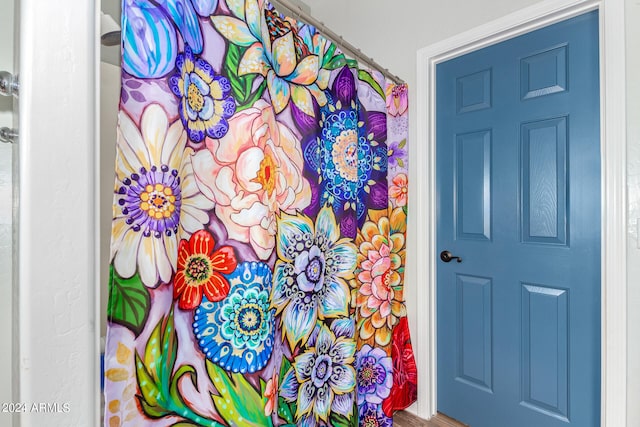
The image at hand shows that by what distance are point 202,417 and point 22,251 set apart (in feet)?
2.15

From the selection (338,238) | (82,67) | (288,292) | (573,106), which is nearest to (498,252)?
(573,106)

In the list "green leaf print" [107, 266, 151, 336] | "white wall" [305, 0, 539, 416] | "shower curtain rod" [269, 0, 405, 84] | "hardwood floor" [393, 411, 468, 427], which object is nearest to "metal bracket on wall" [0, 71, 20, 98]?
"green leaf print" [107, 266, 151, 336]

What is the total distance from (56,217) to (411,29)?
1.87 m

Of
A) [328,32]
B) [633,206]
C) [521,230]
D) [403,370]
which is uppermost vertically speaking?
[328,32]

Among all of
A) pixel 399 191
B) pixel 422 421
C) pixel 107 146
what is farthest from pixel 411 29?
pixel 422 421

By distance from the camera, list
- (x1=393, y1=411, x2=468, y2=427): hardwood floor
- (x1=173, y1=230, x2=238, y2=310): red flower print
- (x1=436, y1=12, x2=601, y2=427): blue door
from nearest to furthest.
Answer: (x1=173, y1=230, x2=238, y2=310): red flower print → (x1=436, y1=12, x2=601, y2=427): blue door → (x1=393, y1=411, x2=468, y2=427): hardwood floor

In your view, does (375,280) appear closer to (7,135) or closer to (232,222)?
(232,222)

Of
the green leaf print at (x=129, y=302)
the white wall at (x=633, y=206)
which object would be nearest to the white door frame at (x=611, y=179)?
the white wall at (x=633, y=206)

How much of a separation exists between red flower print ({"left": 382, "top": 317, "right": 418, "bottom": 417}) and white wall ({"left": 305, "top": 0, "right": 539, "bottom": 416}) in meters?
0.05

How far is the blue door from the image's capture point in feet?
4.12

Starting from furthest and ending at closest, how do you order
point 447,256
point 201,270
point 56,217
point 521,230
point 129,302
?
point 447,256
point 521,230
point 201,270
point 129,302
point 56,217

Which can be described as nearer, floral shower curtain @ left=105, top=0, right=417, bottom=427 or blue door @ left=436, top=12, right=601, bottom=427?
floral shower curtain @ left=105, top=0, right=417, bottom=427

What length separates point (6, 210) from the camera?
501 mm

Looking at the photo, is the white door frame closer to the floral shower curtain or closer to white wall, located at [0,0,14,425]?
the floral shower curtain
